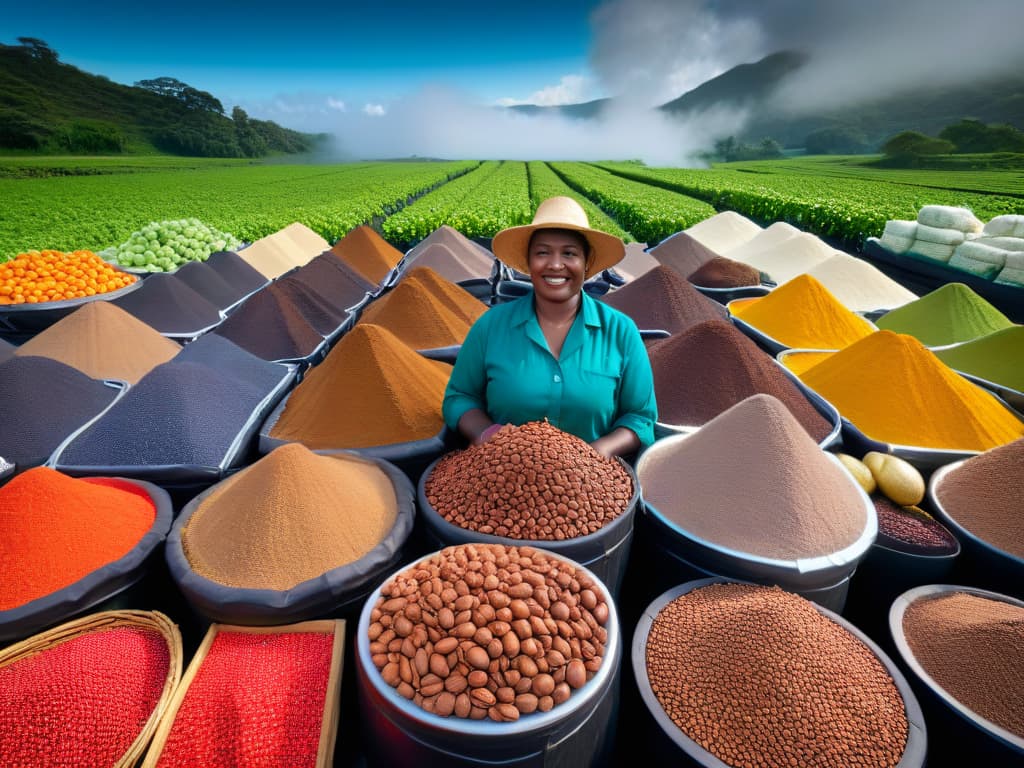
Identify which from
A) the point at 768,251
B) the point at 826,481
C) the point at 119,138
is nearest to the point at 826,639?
the point at 826,481

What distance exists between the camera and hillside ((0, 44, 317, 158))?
41.2m

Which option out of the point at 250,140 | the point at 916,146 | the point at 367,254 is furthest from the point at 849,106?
the point at 367,254

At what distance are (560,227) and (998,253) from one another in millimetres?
5072

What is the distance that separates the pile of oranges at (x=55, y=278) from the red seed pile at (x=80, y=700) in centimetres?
365

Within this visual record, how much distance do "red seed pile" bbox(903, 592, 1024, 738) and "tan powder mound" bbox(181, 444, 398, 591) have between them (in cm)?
138

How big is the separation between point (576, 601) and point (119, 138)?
2461 inches

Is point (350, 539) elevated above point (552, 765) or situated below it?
above

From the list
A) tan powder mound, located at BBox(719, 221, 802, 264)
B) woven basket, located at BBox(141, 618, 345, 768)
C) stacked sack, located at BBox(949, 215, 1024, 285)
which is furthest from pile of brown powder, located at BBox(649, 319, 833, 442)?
tan powder mound, located at BBox(719, 221, 802, 264)

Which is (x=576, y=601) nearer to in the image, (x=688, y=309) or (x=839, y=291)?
(x=688, y=309)

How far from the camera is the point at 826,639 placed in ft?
3.78

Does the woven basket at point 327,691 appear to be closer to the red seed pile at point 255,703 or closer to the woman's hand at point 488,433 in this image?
the red seed pile at point 255,703

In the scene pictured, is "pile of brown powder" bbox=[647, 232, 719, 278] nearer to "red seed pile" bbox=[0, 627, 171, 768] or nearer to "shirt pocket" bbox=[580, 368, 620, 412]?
"shirt pocket" bbox=[580, 368, 620, 412]

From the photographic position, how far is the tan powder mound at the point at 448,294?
11.0ft

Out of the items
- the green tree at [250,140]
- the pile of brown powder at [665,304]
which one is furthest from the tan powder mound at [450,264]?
the green tree at [250,140]
